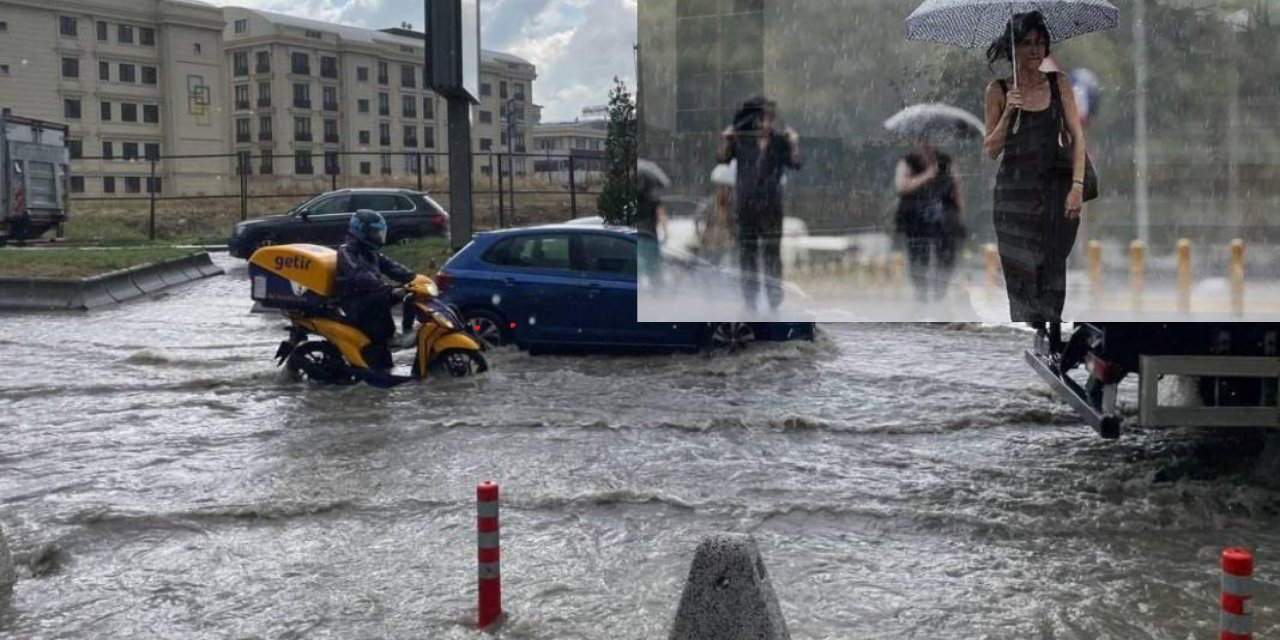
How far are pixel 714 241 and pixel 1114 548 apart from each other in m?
2.83

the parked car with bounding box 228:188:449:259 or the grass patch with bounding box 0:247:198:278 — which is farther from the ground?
the parked car with bounding box 228:188:449:259

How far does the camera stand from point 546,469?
820 cm

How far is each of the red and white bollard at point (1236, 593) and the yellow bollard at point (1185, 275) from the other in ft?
5.03

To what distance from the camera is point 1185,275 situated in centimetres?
476

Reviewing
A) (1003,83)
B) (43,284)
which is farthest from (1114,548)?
(43,284)

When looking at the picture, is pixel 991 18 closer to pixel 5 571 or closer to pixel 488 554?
pixel 488 554

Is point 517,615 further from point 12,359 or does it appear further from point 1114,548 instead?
point 12,359

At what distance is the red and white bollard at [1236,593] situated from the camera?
3449 millimetres

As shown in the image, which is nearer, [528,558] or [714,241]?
[714,241]

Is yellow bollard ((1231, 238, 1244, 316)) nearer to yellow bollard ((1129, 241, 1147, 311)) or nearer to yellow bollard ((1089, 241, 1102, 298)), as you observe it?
yellow bollard ((1129, 241, 1147, 311))

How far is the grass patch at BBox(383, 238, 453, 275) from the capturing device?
19.5m

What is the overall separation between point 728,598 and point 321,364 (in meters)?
8.33

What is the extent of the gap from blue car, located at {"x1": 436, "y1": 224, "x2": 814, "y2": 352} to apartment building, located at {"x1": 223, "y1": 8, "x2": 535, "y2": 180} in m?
72.9

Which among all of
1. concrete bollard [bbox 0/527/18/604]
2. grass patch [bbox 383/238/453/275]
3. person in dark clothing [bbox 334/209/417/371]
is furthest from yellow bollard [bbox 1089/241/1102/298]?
grass patch [bbox 383/238/453/275]
